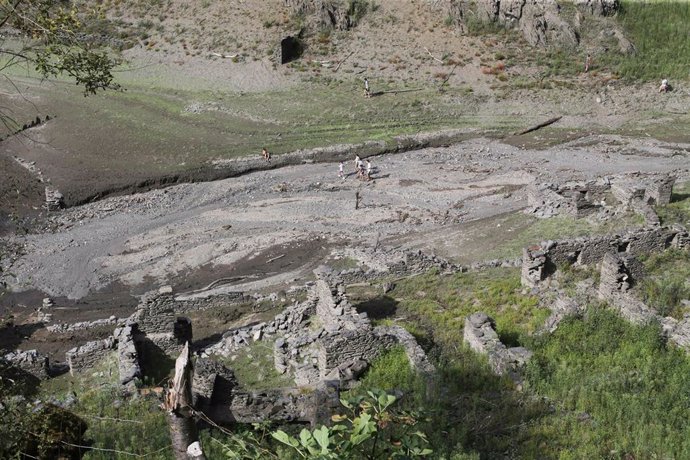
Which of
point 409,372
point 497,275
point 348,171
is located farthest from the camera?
point 348,171

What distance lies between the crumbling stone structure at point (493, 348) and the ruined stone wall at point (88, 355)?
1174 cm

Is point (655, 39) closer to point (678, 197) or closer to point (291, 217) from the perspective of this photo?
point (678, 197)

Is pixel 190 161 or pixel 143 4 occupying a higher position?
pixel 143 4

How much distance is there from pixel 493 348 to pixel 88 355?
13.3m

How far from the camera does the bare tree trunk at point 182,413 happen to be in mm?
7398

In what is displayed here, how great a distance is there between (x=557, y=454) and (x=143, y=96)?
50.8m

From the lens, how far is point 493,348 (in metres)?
17.1

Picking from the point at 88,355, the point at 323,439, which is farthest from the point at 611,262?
the point at 88,355

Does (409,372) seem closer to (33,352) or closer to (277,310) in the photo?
(277,310)

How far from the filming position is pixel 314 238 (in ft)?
117

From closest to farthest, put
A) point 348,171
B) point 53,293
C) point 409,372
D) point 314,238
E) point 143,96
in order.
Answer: point 409,372, point 53,293, point 314,238, point 348,171, point 143,96

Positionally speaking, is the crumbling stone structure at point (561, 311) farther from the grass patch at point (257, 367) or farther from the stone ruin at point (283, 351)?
the grass patch at point (257, 367)

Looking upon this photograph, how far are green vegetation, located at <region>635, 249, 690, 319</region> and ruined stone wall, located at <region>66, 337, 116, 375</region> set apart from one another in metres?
16.8

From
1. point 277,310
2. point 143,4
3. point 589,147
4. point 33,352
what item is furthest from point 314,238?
point 143,4
